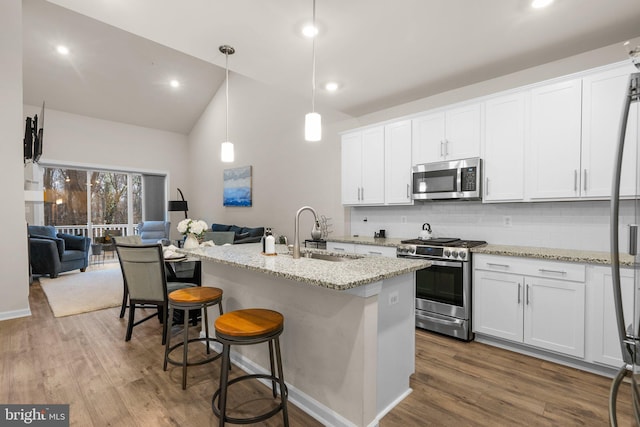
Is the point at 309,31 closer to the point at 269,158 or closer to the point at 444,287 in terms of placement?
the point at 444,287

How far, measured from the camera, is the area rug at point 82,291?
4.13m

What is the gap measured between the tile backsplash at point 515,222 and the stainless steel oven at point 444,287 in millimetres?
316

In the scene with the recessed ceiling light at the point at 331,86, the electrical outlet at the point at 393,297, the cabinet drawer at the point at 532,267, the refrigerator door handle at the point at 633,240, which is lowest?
the electrical outlet at the point at 393,297

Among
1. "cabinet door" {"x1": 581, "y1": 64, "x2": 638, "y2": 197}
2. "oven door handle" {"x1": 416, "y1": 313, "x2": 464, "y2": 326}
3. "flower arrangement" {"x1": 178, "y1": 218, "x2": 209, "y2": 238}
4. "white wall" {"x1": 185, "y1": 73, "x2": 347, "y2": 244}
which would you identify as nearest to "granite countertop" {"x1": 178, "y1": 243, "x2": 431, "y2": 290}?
"oven door handle" {"x1": 416, "y1": 313, "x2": 464, "y2": 326}

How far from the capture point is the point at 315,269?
1.80 meters

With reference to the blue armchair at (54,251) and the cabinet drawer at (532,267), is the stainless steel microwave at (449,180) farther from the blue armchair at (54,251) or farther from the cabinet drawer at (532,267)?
the blue armchair at (54,251)

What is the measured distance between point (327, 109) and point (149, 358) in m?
4.08

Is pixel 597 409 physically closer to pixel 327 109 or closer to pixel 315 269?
pixel 315 269

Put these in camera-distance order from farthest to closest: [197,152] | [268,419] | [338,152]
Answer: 1. [197,152]
2. [338,152]
3. [268,419]

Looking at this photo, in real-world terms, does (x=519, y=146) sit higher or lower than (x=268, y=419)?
higher

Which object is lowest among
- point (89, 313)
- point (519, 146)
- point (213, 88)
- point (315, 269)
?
point (89, 313)

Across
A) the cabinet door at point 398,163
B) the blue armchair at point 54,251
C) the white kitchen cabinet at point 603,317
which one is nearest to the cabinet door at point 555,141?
the white kitchen cabinet at point 603,317

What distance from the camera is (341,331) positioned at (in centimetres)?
180

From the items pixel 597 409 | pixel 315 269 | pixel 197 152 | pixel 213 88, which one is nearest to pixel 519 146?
pixel 597 409
